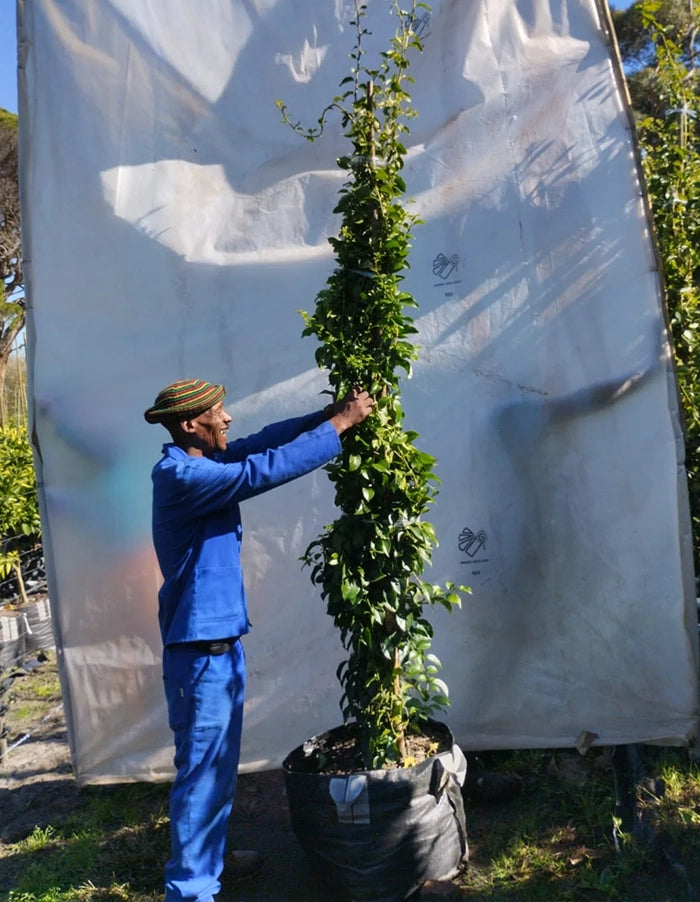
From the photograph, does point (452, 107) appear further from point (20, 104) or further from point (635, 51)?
point (635, 51)

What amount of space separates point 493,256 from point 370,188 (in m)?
1.14

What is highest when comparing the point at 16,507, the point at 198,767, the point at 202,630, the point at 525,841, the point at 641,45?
the point at 641,45

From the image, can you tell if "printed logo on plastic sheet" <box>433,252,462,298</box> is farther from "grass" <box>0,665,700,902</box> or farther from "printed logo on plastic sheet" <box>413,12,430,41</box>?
"grass" <box>0,665,700,902</box>

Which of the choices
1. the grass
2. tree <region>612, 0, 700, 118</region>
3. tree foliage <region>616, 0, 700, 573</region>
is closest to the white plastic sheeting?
the grass

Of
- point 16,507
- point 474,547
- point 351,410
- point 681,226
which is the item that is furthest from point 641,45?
point 351,410

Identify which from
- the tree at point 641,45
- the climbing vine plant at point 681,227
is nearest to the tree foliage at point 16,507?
the climbing vine plant at point 681,227

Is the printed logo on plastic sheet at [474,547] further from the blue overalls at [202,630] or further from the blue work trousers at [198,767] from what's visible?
the blue work trousers at [198,767]

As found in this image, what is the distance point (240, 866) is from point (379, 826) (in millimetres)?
778

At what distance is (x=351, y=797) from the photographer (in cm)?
309

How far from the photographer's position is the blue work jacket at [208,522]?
9.77 feet

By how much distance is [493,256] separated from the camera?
13.5 feet

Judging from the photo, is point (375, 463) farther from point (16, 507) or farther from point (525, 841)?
point (16, 507)

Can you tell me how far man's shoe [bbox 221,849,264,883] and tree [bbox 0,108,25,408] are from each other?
57.3 feet

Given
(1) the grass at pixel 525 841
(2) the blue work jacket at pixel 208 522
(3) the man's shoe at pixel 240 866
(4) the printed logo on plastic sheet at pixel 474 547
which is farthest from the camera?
(4) the printed logo on plastic sheet at pixel 474 547
